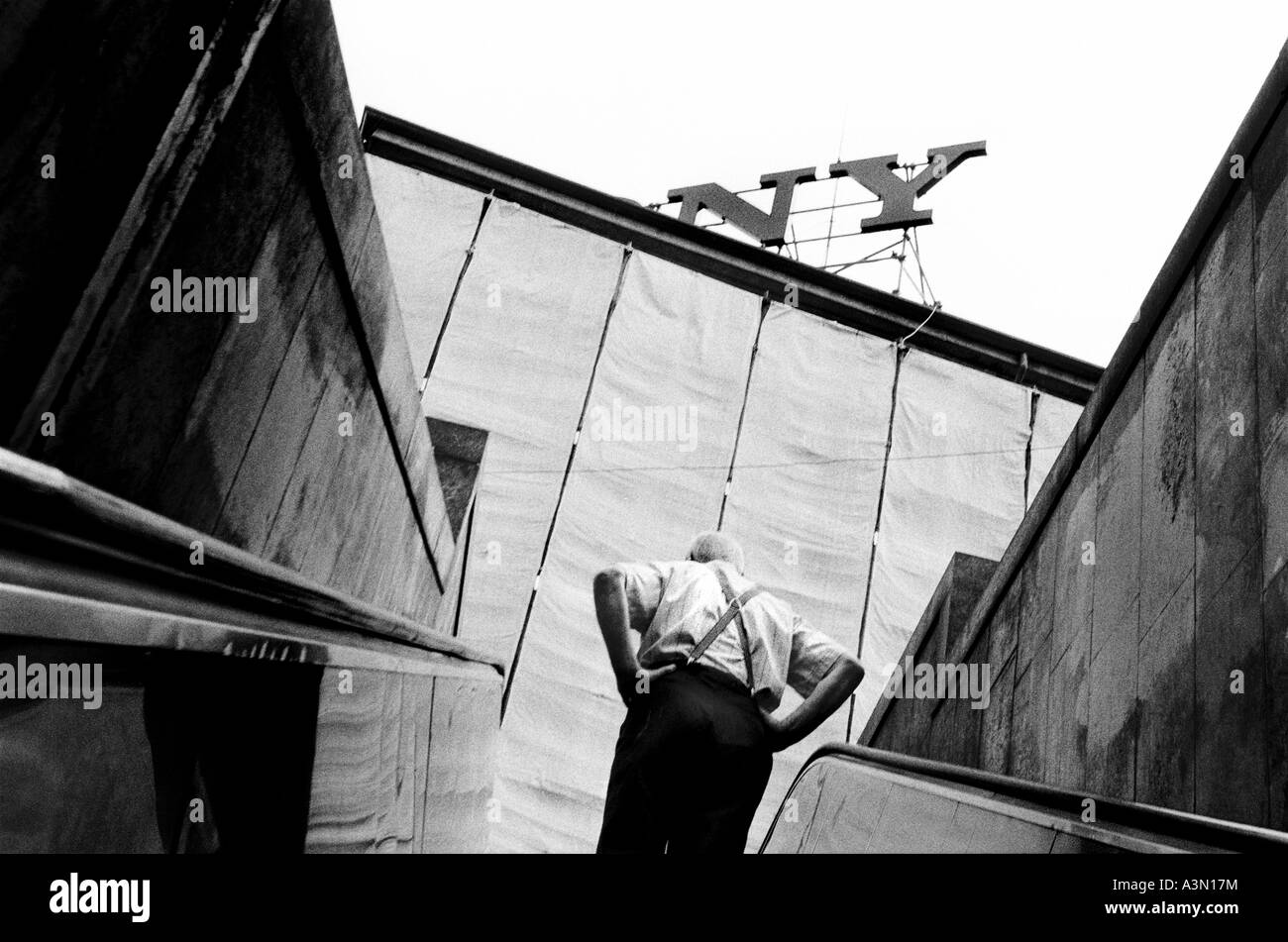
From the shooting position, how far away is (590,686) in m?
11.1

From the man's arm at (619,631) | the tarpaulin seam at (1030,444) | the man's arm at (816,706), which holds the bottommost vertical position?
the man's arm at (816,706)

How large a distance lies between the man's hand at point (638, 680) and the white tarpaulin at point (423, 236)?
9.33 metres

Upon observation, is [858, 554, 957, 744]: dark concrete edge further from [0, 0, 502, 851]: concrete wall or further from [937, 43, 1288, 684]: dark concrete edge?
[0, 0, 502, 851]: concrete wall

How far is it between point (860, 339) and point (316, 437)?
10.9 metres

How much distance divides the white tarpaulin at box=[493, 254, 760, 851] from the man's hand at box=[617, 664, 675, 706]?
23.5 feet

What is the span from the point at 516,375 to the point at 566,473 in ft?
4.28

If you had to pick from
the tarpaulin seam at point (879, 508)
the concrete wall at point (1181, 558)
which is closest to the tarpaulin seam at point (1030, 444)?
the tarpaulin seam at point (879, 508)

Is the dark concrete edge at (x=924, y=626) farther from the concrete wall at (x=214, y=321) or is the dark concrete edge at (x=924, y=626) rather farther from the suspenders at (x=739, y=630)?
the concrete wall at (x=214, y=321)

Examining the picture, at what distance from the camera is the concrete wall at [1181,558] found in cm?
264

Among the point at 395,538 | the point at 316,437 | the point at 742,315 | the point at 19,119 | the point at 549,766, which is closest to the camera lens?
the point at 19,119

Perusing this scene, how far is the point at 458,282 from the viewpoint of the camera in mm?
12859

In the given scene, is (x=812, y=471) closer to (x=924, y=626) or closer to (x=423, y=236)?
(x=423, y=236)

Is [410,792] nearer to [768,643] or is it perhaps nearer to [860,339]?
[768,643]
